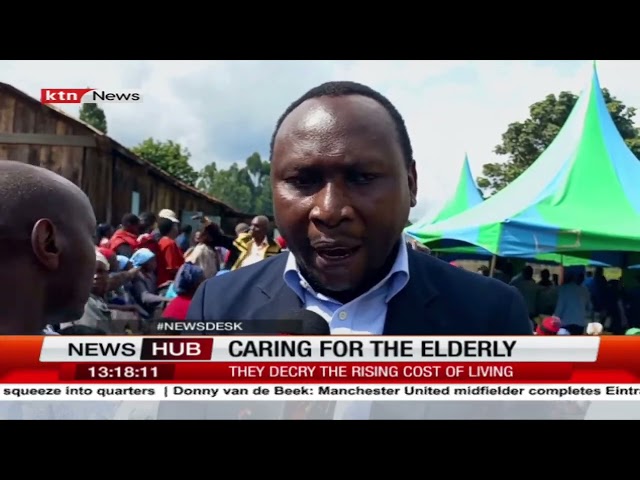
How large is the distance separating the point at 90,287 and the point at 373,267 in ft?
3.91

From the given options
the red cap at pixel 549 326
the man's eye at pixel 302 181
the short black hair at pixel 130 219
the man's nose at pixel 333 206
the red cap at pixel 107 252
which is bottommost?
the red cap at pixel 549 326

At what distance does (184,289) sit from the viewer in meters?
3.64

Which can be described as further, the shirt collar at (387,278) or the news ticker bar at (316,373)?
the news ticker bar at (316,373)

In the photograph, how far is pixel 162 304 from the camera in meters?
3.66

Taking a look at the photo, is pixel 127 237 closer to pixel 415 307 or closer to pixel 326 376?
pixel 326 376

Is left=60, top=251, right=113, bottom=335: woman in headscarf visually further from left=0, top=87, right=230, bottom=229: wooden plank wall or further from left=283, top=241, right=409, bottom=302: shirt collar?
left=283, top=241, right=409, bottom=302: shirt collar

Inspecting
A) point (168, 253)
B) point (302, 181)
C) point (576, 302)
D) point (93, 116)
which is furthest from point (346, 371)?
point (93, 116)

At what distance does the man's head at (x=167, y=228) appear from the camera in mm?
3676

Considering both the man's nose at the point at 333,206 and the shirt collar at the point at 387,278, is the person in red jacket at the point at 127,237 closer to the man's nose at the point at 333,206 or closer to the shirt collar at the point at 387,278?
the shirt collar at the point at 387,278

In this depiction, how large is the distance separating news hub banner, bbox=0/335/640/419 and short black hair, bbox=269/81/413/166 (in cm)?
82

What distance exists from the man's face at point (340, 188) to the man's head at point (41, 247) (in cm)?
83

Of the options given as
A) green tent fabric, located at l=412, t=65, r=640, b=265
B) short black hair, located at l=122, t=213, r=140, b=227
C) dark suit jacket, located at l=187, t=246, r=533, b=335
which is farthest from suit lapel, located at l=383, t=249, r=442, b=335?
short black hair, located at l=122, t=213, r=140, b=227

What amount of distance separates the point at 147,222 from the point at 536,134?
1.78 m
